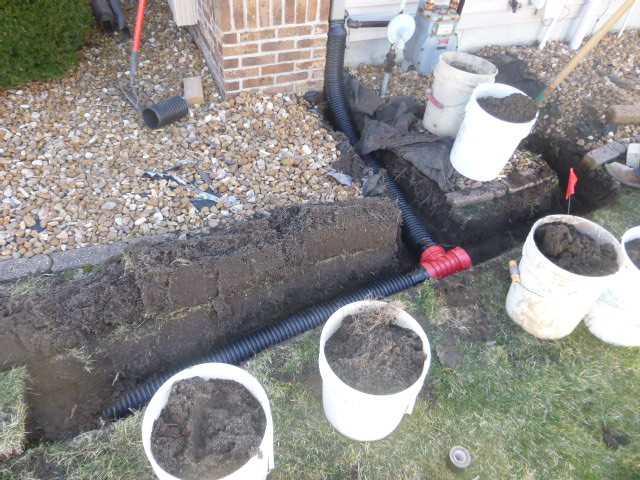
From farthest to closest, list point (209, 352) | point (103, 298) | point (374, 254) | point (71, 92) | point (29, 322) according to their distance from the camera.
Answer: point (71, 92) < point (374, 254) < point (209, 352) < point (103, 298) < point (29, 322)

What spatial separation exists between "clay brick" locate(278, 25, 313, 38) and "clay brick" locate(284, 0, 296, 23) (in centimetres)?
6

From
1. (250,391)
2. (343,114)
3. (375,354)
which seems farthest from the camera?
(343,114)

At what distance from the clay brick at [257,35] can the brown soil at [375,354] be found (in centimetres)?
222

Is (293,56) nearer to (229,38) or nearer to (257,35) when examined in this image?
(257,35)

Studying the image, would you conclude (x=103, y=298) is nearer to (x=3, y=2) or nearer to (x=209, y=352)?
(x=209, y=352)

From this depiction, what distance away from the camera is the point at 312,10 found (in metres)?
3.36

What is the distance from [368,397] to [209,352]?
1192 mm

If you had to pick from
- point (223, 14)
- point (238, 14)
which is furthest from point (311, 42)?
point (223, 14)

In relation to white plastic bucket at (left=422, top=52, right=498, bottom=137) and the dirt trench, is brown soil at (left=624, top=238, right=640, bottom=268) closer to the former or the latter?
the dirt trench

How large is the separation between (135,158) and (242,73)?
40.2 inches

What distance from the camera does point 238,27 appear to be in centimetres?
323

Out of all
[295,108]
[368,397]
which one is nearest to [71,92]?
[295,108]

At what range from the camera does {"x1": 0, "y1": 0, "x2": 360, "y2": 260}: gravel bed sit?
2775 millimetres

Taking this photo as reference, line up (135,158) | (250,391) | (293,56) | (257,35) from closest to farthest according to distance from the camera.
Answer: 1. (250,391)
2. (135,158)
3. (257,35)
4. (293,56)
